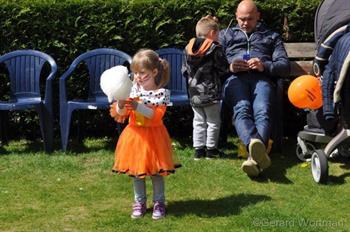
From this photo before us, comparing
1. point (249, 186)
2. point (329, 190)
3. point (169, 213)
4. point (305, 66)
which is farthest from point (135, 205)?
point (305, 66)

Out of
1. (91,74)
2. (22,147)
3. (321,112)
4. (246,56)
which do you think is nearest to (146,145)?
(321,112)

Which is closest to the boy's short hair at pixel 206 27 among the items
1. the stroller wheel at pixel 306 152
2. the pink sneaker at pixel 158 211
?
the stroller wheel at pixel 306 152

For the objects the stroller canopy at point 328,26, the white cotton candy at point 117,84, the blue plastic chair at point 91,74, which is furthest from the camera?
the blue plastic chair at point 91,74

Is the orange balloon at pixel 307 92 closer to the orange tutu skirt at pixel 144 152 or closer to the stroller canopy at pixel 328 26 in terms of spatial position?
the stroller canopy at pixel 328 26

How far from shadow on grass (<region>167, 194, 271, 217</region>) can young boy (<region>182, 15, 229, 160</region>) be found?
49.3 inches

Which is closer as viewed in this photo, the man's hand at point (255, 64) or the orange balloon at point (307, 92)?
the orange balloon at point (307, 92)

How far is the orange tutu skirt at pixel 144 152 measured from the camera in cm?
521

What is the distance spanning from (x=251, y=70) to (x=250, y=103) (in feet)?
1.21

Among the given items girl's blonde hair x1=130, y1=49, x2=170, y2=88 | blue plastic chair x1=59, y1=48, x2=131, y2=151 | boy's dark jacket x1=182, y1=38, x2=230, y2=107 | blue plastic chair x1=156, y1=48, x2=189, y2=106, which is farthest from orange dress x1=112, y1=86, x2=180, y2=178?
blue plastic chair x1=156, y1=48, x2=189, y2=106

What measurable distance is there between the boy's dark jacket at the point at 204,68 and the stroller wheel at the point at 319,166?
1174 millimetres

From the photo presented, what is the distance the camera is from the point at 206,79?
6891 mm

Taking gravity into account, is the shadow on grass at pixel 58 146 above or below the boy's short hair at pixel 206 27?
below

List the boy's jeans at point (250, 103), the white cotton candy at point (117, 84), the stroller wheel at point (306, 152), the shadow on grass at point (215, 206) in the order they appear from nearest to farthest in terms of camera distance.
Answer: the white cotton candy at point (117, 84)
the shadow on grass at point (215, 206)
the boy's jeans at point (250, 103)
the stroller wheel at point (306, 152)

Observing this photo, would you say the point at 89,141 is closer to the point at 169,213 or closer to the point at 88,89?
the point at 88,89
